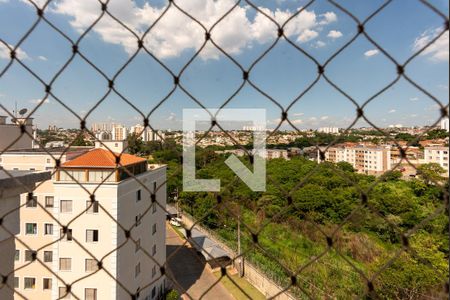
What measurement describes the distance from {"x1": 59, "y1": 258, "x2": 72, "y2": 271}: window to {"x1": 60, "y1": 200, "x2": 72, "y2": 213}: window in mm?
766

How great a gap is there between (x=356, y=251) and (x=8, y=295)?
801 cm

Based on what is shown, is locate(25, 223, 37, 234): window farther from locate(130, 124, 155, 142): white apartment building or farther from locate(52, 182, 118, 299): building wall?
locate(130, 124, 155, 142): white apartment building

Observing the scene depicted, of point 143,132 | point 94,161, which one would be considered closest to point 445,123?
point 143,132

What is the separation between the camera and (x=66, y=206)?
14.4 ft

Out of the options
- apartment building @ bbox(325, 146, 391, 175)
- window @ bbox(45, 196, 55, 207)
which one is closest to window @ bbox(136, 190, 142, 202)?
window @ bbox(45, 196, 55, 207)

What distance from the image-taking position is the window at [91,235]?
4492 millimetres

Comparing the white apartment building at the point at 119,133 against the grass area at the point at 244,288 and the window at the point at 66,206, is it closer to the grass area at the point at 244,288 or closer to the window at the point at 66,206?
the window at the point at 66,206

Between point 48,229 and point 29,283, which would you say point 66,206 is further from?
point 29,283

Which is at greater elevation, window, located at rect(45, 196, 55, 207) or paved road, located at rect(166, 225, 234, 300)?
window, located at rect(45, 196, 55, 207)

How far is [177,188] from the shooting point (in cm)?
1141

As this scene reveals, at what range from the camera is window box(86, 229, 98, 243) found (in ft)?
14.7

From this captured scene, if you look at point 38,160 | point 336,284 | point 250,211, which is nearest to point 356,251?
point 336,284

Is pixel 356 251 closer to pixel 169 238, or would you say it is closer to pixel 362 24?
pixel 169 238

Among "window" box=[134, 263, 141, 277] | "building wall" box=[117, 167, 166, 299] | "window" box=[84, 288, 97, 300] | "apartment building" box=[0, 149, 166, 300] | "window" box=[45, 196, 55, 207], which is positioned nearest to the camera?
"apartment building" box=[0, 149, 166, 300]
